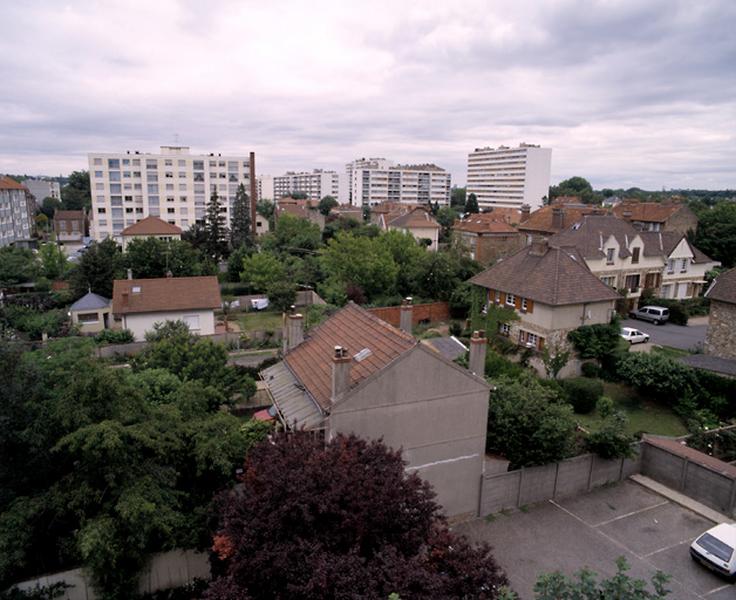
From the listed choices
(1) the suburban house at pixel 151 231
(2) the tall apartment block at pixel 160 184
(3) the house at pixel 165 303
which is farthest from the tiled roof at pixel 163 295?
(2) the tall apartment block at pixel 160 184

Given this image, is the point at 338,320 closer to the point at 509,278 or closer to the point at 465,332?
the point at 509,278

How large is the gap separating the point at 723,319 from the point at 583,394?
1077cm

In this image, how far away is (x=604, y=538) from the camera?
53.7 feet

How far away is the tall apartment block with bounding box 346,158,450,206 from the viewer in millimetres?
154625

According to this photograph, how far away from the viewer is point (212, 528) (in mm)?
13867

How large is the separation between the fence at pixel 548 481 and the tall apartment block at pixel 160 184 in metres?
72.2

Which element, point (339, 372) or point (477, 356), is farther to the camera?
point (477, 356)

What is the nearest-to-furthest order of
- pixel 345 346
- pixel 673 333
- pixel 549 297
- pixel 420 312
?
pixel 345 346 → pixel 549 297 → pixel 673 333 → pixel 420 312

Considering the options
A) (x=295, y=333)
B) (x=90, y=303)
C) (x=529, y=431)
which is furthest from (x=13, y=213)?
(x=529, y=431)

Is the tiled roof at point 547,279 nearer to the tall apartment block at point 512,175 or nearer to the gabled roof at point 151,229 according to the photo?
the gabled roof at point 151,229

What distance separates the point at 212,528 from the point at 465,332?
27624mm

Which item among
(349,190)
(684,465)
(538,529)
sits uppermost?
(349,190)

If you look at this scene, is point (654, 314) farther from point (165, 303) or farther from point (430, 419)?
point (165, 303)

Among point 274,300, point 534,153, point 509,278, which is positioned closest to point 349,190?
point 534,153
